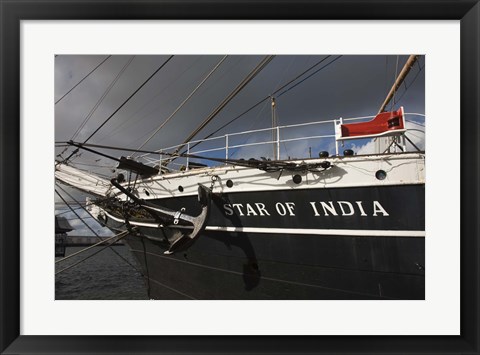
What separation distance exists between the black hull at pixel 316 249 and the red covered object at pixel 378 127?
2.86ft

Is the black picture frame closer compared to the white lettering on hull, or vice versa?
the black picture frame

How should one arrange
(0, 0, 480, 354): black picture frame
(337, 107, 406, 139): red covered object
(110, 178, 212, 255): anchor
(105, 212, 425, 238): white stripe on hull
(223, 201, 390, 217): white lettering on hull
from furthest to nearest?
(110, 178, 212, 255): anchor
(223, 201, 390, 217): white lettering on hull
(337, 107, 406, 139): red covered object
(105, 212, 425, 238): white stripe on hull
(0, 0, 480, 354): black picture frame

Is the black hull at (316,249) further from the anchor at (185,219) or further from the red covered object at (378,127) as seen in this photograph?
the red covered object at (378,127)

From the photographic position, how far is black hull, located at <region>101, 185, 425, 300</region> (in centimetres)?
396

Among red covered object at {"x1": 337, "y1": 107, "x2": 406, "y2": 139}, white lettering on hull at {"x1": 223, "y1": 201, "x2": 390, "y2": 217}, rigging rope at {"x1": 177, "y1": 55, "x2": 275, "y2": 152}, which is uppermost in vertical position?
rigging rope at {"x1": 177, "y1": 55, "x2": 275, "y2": 152}

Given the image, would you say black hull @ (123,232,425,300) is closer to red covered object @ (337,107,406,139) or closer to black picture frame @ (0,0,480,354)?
black picture frame @ (0,0,480,354)

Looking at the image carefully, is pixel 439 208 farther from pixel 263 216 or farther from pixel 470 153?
pixel 263 216

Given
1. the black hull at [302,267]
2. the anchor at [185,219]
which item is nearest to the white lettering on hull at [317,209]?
the black hull at [302,267]

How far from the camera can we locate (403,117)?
4035 mm

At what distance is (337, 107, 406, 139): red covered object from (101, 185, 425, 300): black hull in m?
0.87

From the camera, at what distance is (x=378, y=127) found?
4.21 metres

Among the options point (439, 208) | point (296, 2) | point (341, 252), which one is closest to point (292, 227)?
point (341, 252)

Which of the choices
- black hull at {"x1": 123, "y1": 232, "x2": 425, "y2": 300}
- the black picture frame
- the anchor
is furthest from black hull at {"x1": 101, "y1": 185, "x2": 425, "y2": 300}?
the black picture frame

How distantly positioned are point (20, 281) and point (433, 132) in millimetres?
5047
